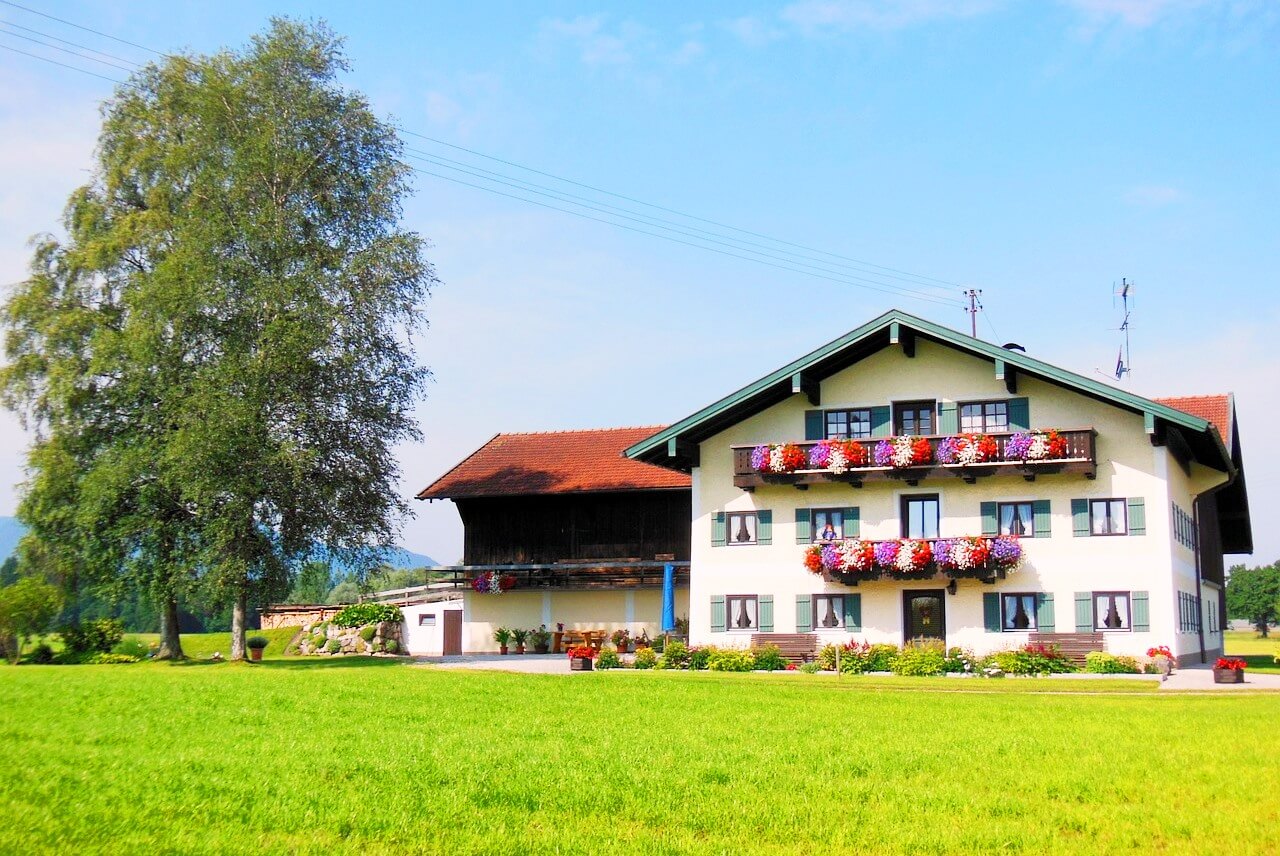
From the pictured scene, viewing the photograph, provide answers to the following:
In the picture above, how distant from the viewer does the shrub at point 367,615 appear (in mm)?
46000

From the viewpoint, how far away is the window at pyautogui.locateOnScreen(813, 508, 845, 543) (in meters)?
36.5

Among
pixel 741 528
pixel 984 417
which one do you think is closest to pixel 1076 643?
pixel 984 417

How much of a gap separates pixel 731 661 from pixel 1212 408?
15958 mm

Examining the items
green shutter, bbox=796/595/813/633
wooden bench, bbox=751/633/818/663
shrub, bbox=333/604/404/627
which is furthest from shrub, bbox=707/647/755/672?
shrub, bbox=333/604/404/627

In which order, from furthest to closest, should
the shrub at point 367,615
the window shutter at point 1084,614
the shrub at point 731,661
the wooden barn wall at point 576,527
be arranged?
the shrub at point 367,615
the wooden barn wall at point 576,527
the shrub at point 731,661
the window shutter at point 1084,614

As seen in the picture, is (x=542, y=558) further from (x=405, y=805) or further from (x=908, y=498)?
(x=405, y=805)

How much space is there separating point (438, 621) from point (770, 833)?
128ft

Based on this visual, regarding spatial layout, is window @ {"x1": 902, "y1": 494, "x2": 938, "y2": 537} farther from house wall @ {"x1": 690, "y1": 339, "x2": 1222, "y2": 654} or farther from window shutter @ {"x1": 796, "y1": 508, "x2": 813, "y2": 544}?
window shutter @ {"x1": 796, "y1": 508, "x2": 813, "y2": 544}

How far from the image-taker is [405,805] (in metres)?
9.76

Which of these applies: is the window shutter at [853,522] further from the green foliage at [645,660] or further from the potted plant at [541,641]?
the potted plant at [541,641]

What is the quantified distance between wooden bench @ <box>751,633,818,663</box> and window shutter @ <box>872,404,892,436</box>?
6.00 meters

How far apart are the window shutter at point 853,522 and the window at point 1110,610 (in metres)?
6.44

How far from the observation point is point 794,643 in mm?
36094

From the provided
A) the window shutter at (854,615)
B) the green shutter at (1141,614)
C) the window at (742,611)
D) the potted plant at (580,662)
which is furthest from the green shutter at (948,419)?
the potted plant at (580,662)
